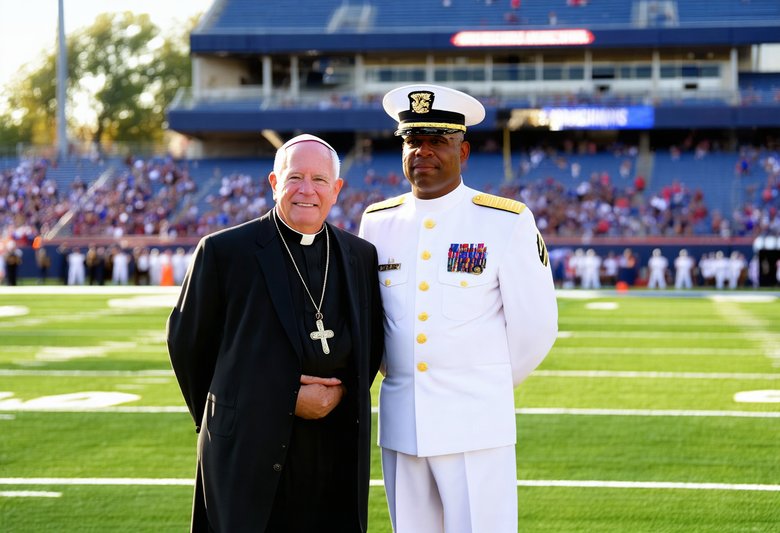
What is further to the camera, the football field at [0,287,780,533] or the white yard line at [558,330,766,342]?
the white yard line at [558,330,766,342]

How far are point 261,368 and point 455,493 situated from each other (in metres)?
0.80

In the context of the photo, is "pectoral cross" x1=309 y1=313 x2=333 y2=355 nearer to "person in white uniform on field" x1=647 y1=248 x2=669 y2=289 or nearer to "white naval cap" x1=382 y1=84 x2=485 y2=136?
"white naval cap" x1=382 y1=84 x2=485 y2=136

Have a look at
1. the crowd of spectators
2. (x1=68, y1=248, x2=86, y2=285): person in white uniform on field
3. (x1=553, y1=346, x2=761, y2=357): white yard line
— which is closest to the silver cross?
(x1=553, y1=346, x2=761, y2=357): white yard line

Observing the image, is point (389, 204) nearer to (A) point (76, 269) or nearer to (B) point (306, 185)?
(B) point (306, 185)

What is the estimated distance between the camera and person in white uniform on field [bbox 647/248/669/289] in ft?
95.0

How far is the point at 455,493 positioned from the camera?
403 cm

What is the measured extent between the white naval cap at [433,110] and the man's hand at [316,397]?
92 centimetres

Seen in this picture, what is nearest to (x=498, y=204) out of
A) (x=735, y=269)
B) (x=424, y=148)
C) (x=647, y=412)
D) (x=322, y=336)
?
(x=424, y=148)

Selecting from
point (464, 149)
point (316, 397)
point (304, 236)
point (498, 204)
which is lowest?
point (316, 397)

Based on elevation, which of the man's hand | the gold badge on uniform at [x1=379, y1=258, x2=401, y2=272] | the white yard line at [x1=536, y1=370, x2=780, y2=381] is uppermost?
the gold badge on uniform at [x1=379, y1=258, x2=401, y2=272]

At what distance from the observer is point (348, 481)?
4.02 metres

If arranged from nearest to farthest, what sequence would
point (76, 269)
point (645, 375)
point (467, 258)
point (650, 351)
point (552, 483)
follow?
point (467, 258)
point (552, 483)
point (645, 375)
point (650, 351)
point (76, 269)

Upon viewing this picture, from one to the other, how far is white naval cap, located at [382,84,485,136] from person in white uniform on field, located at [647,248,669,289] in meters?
25.5

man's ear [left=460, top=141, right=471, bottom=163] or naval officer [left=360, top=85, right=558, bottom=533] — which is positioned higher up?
man's ear [left=460, top=141, right=471, bottom=163]
